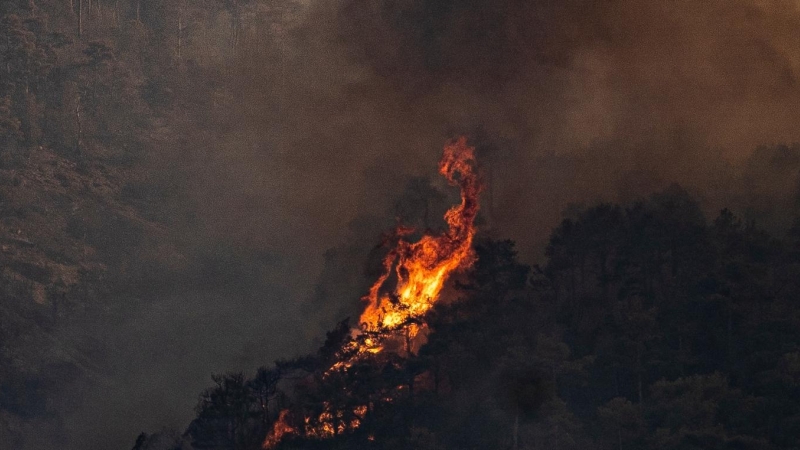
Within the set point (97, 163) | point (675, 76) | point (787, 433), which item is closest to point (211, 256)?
point (97, 163)

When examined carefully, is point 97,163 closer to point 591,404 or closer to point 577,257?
point 577,257

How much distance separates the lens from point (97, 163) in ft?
578

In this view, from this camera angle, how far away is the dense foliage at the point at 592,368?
87.1 m

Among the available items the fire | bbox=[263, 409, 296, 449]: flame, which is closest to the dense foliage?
bbox=[263, 409, 296, 449]: flame

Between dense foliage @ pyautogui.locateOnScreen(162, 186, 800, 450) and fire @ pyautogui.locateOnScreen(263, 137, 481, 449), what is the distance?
1110 millimetres

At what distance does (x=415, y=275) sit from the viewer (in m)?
99.8

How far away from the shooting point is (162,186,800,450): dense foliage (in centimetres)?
8712

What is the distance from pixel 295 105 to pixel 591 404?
95.9 m

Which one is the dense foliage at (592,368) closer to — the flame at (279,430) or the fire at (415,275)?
the flame at (279,430)

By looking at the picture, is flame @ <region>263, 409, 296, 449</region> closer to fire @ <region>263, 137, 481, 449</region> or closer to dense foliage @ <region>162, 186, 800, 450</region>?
dense foliage @ <region>162, 186, 800, 450</region>

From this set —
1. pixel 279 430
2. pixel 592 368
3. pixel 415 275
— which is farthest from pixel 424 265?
pixel 279 430

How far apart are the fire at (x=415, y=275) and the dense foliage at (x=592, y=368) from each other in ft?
3.64

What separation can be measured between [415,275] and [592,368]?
1299cm

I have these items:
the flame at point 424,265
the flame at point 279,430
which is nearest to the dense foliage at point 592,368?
the flame at point 279,430
